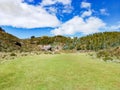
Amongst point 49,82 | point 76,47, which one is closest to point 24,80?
point 49,82

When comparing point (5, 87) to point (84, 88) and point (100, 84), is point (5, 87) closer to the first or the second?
point (84, 88)

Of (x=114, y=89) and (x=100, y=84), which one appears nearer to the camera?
(x=114, y=89)

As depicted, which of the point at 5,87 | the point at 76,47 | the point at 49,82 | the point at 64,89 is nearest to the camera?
the point at 64,89

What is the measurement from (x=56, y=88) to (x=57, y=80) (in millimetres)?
2267

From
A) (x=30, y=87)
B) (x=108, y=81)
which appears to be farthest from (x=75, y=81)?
(x=30, y=87)

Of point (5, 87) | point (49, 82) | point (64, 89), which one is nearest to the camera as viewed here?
point (64, 89)

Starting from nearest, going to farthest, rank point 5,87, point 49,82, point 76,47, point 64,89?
point 64,89
point 5,87
point 49,82
point 76,47

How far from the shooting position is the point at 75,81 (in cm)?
1402

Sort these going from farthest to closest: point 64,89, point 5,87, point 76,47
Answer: point 76,47, point 5,87, point 64,89

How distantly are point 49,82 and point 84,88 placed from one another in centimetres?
267

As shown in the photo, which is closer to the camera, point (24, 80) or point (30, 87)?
point (30, 87)

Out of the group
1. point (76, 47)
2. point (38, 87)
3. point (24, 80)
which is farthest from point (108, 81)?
point (76, 47)

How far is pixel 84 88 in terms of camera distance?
478 inches

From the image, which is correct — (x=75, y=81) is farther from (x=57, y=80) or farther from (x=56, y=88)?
(x=56, y=88)
